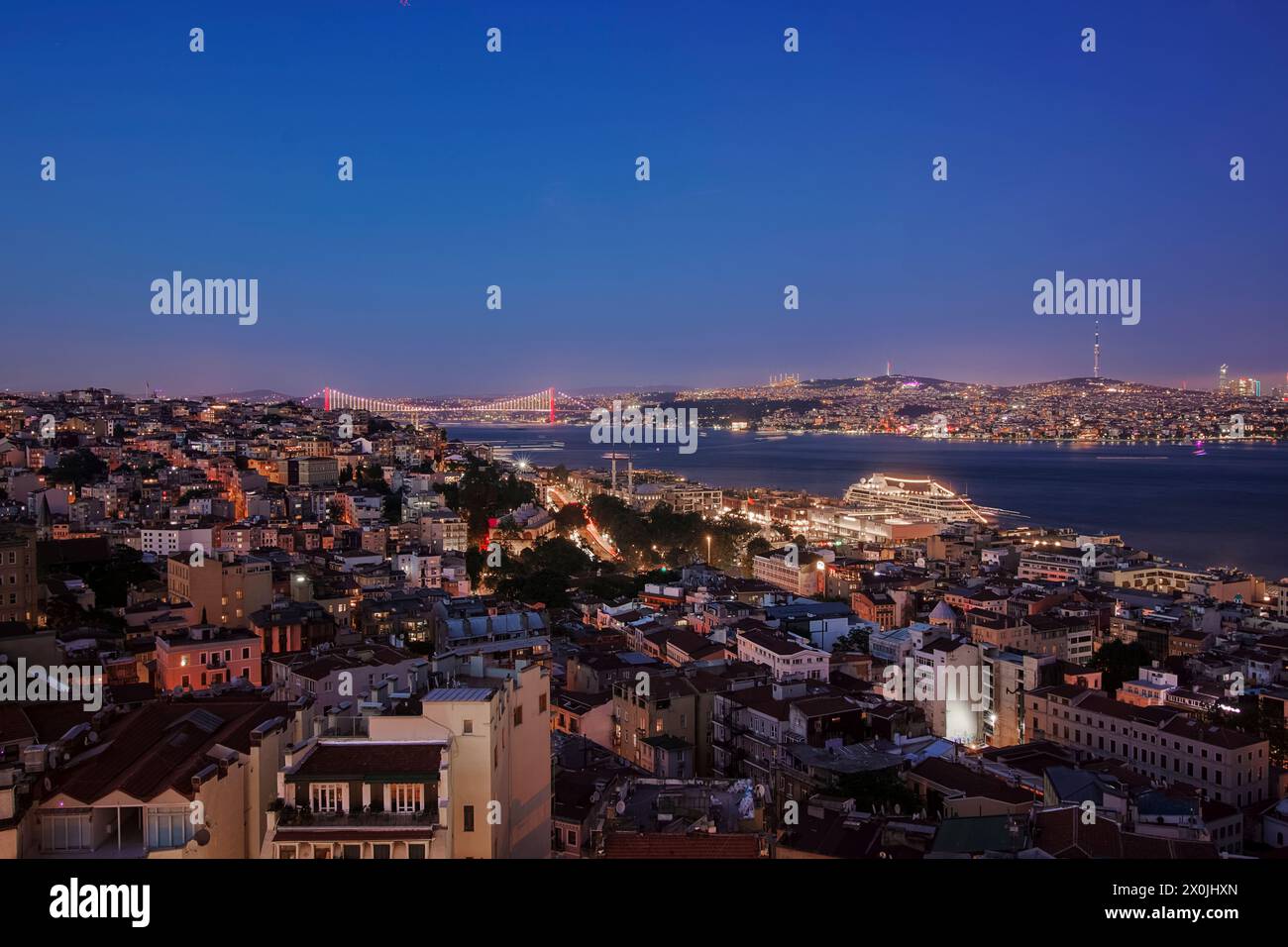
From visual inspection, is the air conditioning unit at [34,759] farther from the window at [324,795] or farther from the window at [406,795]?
A: the window at [406,795]

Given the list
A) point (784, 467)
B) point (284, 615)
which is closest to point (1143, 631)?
point (284, 615)

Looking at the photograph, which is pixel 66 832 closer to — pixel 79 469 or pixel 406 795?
pixel 406 795
